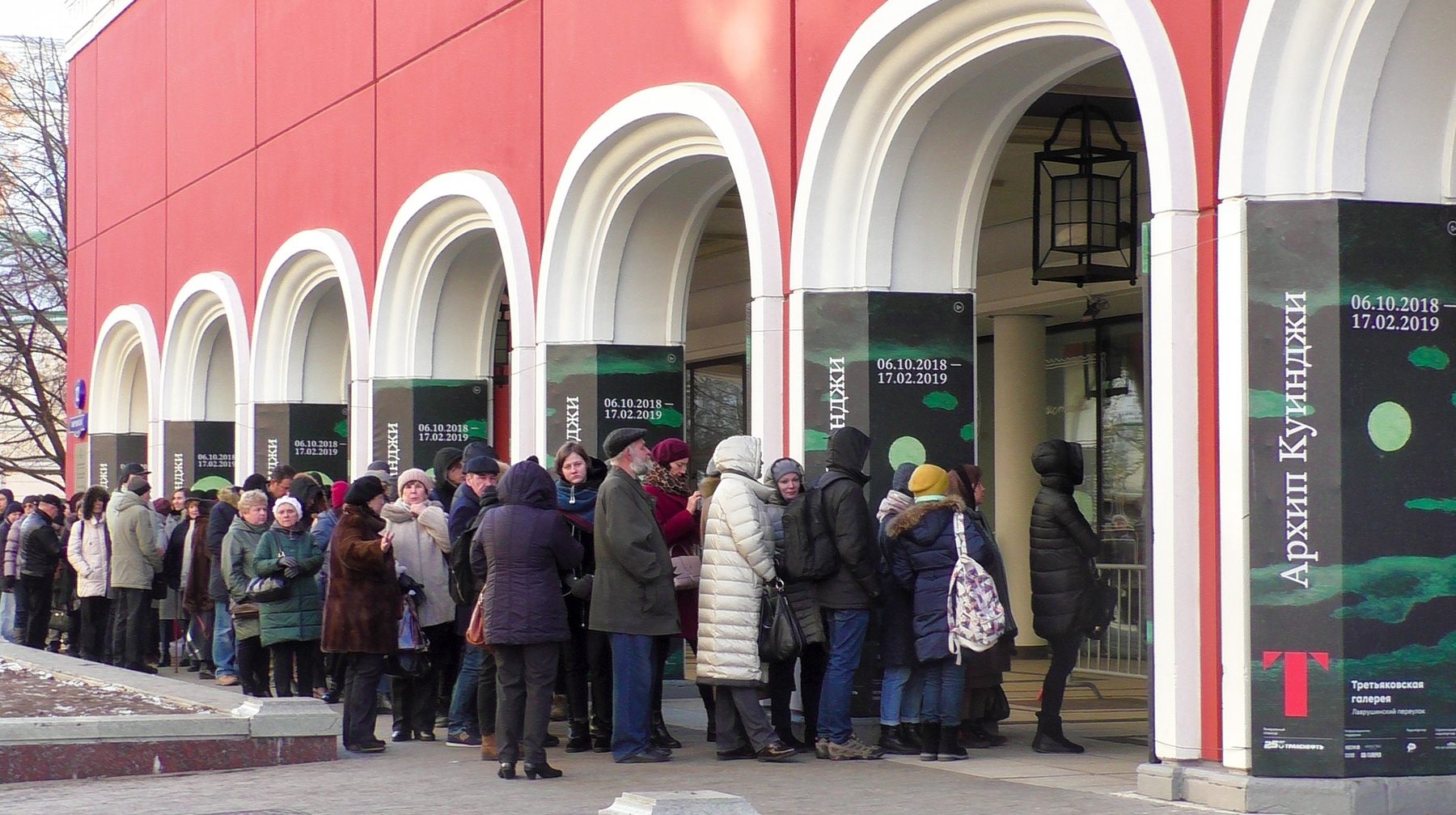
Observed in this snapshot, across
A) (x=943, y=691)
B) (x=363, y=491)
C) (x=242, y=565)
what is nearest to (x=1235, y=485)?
(x=943, y=691)

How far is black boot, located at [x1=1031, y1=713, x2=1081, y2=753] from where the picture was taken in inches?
375

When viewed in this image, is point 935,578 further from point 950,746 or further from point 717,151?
point 717,151

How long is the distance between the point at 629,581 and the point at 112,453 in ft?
58.6

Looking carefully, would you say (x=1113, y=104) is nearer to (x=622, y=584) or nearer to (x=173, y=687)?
(x=622, y=584)

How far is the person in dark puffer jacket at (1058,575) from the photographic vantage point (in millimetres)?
9492

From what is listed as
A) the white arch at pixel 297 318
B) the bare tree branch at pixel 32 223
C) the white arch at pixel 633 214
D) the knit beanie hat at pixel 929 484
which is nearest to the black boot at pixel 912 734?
the knit beanie hat at pixel 929 484

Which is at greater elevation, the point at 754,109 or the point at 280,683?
the point at 754,109

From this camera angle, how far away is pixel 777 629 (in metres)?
8.90

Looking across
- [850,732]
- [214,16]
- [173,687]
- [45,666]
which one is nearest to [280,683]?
[173,687]

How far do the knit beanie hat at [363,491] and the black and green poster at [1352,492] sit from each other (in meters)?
4.57

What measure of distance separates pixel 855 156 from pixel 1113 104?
2.53 m

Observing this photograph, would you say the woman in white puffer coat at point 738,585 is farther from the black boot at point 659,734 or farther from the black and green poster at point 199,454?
the black and green poster at point 199,454

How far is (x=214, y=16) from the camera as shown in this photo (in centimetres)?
2081

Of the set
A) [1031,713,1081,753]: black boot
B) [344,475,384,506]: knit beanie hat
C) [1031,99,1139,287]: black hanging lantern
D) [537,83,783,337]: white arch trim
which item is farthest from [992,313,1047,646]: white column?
[344,475,384,506]: knit beanie hat
